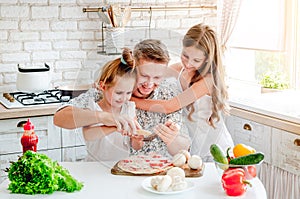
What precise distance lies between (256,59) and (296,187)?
1.36 metres

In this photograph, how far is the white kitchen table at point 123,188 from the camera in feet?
6.19

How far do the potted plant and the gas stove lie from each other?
1.36 meters

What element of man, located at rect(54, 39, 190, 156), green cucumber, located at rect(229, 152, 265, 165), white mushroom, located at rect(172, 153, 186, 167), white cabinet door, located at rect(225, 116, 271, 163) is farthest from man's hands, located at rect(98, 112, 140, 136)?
white cabinet door, located at rect(225, 116, 271, 163)

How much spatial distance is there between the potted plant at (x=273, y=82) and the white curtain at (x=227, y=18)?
483 mm

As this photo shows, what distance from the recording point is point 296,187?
9.43 ft

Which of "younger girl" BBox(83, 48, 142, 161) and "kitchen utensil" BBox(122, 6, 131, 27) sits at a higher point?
"kitchen utensil" BBox(122, 6, 131, 27)

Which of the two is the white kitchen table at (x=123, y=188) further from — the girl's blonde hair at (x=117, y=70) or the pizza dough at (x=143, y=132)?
the girl's blonde hair at (x=117, y=70)

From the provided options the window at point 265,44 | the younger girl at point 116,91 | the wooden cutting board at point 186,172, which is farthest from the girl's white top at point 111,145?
the window at point 265,44

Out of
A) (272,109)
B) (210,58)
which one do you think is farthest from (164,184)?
(272,109)

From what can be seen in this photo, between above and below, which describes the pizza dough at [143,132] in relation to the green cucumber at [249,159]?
above

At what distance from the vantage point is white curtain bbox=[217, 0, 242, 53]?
3844 mm

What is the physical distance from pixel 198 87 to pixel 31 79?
1.51 metres

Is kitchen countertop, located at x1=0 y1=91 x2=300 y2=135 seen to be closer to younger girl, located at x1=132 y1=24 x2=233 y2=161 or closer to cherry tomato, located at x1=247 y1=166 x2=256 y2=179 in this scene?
younger girl, located at x1=132 y1=24 x2=233 y2=161

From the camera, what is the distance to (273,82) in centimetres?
355
